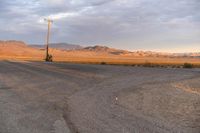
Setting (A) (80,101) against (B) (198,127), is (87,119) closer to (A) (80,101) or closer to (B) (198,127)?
(B) (198,127)

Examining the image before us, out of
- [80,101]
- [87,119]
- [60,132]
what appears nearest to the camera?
[60,132]

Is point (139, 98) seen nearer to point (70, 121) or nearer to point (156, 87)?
point (156, 87)

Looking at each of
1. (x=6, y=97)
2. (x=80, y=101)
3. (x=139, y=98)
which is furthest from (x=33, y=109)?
(x=139, y=98)

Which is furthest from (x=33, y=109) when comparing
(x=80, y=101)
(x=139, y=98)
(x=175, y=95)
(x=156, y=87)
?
(x=156, y=87)

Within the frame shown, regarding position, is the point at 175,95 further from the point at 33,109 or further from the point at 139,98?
the point at 33,109

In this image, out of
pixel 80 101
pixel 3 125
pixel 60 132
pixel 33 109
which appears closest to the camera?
pixel 60 132

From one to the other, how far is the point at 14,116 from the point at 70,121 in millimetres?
1766

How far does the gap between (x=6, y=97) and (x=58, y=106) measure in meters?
3.29

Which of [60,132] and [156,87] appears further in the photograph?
[156,87]

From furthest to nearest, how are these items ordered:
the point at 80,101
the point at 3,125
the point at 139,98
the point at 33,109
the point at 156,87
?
the point at 156,87
the point at 139,98
the point at 80,101
the point at 33,109
the point at 3,125

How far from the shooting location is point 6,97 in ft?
46.8

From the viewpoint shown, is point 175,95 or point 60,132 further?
point 175,95

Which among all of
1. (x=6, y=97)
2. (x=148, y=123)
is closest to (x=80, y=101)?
(x=6, y=97)

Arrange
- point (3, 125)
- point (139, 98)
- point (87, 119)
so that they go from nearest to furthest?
1. point (3, 125)
2. point (87, 119)
3. point (139, 98)
